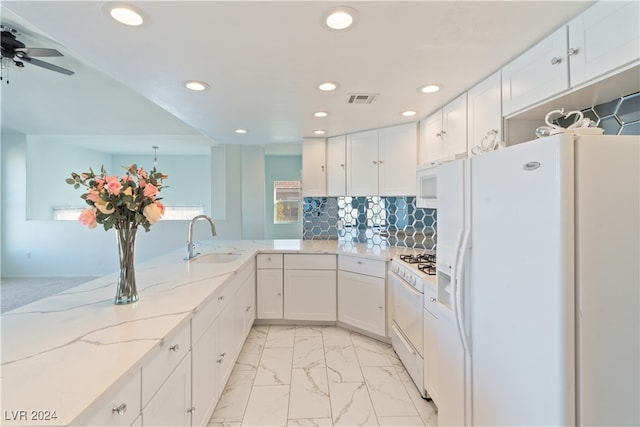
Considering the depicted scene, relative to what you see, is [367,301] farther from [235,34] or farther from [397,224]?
[235,34]

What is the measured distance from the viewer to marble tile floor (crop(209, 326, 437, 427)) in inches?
71.2

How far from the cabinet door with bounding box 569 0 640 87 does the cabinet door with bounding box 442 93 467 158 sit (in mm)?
839

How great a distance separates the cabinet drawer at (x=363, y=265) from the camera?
8.98 feet

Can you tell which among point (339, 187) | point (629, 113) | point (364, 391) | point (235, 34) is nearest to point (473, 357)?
point (364, 391)

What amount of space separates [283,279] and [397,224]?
147cm

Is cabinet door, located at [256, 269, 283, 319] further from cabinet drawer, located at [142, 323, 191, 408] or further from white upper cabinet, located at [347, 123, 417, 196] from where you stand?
cabinet drawer, located at [142, 323, 191, 408]

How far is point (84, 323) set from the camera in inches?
44.9

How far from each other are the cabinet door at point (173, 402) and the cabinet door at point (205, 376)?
0.23 ft

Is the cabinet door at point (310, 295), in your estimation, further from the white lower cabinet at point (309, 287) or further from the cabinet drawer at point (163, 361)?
the cabinet drawer at point (163, 361)

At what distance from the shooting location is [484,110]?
191 centimetres

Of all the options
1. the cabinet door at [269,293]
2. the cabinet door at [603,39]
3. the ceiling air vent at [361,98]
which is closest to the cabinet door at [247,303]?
the cabinet door at [269,293]

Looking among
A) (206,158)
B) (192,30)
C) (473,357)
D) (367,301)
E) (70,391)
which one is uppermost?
(206,158)

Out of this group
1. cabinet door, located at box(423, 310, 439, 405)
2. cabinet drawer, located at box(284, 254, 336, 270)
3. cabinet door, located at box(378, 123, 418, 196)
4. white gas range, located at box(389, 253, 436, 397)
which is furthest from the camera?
cabinet drawer, located at box(284, 254, 336, 270)

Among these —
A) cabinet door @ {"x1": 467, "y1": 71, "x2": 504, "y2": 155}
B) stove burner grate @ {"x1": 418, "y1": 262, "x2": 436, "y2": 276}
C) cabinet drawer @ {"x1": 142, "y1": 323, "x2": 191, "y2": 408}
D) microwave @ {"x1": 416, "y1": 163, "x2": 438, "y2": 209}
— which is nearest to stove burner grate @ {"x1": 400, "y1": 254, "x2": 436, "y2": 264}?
stove burner grate @ {"x1": 418, "y1": 262, "x2": 436, "y2": 276}
